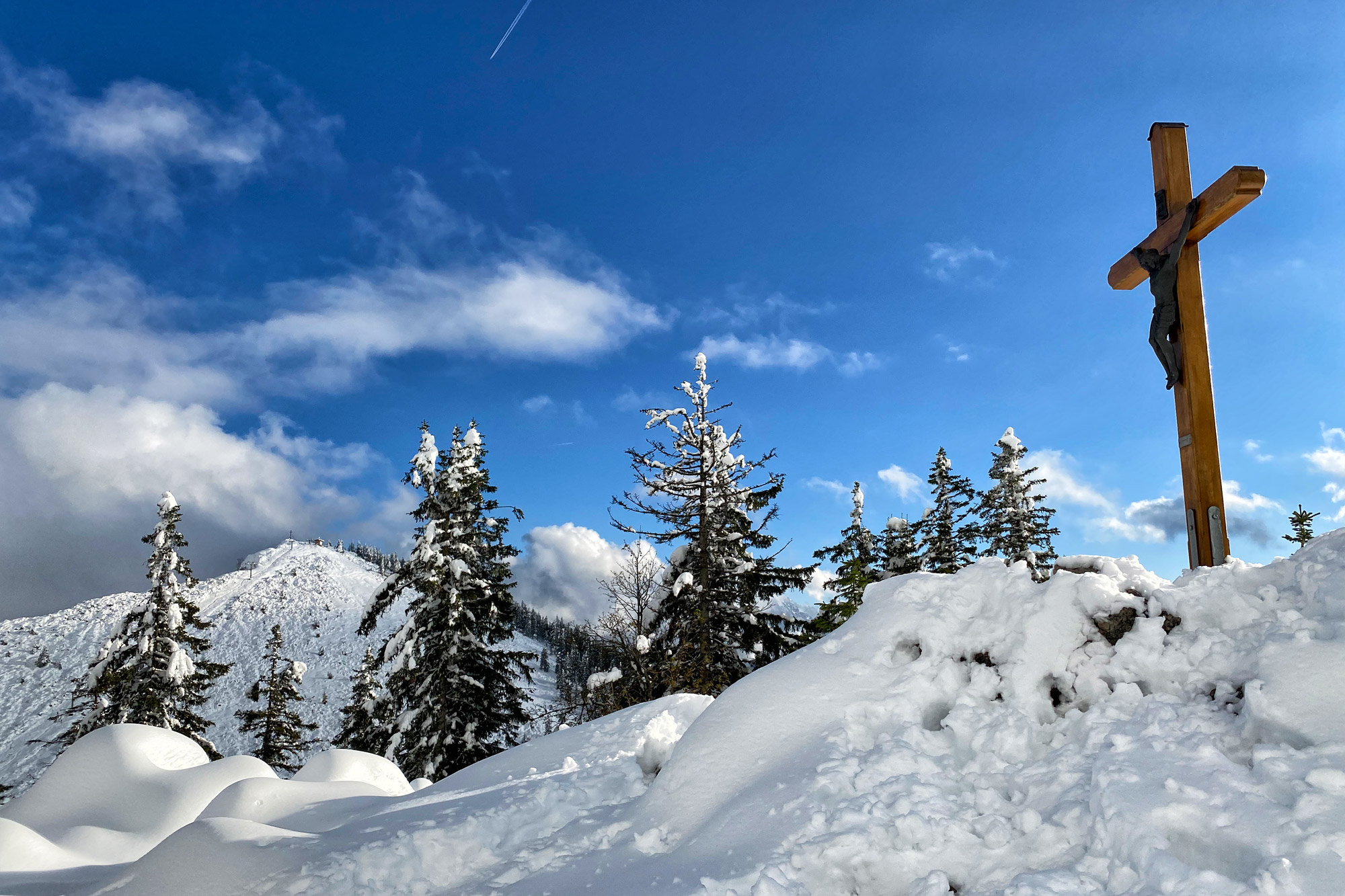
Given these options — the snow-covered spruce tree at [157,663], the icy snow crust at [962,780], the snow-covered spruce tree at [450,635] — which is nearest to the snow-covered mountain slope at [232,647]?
the snow-covered spruce tree at [157,663]

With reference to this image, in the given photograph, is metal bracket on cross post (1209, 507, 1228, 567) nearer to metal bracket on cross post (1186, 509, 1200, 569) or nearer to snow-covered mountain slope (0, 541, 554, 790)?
metal bracket on cross post (1186, 509, 1200, 569)

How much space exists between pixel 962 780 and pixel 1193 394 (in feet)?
13.9

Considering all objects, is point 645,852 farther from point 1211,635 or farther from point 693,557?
point 693,557

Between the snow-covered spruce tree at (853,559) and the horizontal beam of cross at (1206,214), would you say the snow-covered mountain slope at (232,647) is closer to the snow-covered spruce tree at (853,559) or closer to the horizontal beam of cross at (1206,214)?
the snow-covered spruce tree at (853,559)

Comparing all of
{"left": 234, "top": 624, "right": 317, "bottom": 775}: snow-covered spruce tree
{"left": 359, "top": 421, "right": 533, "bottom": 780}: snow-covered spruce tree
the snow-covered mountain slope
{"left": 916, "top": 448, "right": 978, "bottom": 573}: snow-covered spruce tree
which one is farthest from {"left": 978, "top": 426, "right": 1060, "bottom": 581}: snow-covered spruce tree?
the snow-covered mountain slope

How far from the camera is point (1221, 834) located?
3031 mm

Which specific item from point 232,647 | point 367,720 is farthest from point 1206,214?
point 232,647

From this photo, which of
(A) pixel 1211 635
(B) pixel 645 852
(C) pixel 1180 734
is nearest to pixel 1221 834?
(C) pixel 1180 734

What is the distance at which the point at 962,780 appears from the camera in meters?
4.16

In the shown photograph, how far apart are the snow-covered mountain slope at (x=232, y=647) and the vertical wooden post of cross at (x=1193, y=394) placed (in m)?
62.7

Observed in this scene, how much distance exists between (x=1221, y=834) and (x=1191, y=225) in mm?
5319

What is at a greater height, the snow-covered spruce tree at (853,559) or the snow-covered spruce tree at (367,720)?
the snow-covered spruce tree at (853,559)

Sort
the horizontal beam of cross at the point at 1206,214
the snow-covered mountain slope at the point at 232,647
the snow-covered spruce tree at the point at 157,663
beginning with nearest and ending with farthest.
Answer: the horizontal beam of cross at the point at 1206,214, the snow-covered spruce tree at the point at 157,663, the snow-covered mountain slope at the point at 232,647

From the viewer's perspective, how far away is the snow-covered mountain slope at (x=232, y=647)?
289 feet
